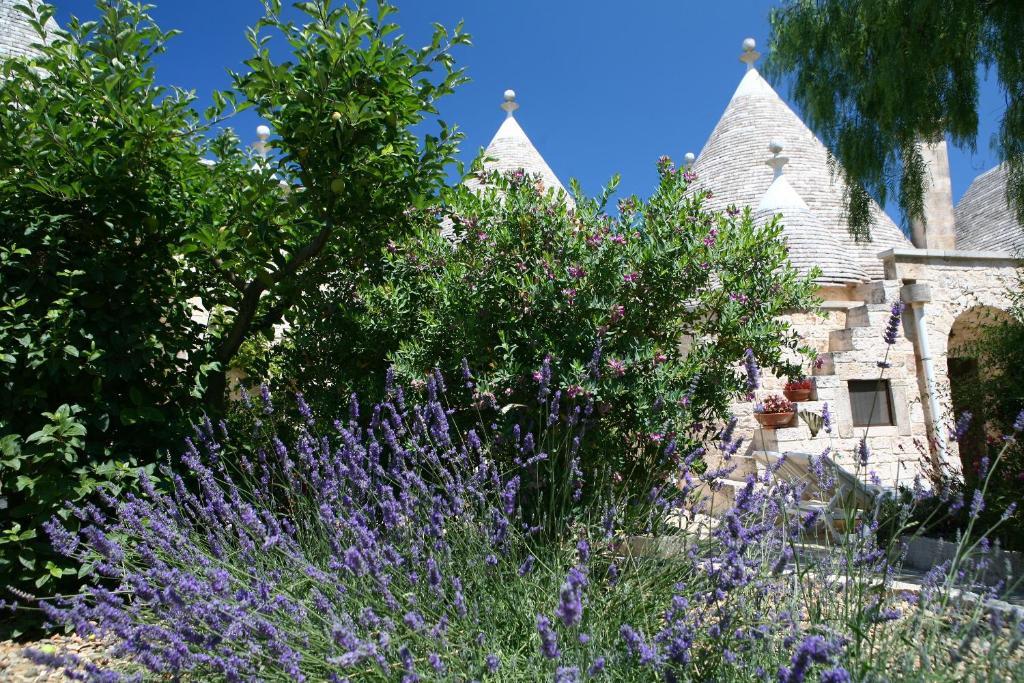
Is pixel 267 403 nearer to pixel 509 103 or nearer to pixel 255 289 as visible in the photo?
pixel 255 289

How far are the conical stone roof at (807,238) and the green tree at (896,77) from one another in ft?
12.9

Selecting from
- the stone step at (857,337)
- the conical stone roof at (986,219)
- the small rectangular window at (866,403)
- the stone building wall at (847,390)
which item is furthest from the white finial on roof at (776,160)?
the conical stone roof at (986,219)

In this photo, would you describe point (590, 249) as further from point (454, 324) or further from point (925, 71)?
point (925, 71)

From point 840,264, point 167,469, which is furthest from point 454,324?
point 840,264

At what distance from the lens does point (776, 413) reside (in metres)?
9.30

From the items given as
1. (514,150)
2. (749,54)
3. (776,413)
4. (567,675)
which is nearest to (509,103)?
(514,150)

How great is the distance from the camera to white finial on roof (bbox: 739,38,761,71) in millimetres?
15594

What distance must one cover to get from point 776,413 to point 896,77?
4.54 meters

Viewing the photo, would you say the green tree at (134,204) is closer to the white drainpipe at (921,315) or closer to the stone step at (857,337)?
the stone step at (857,337)

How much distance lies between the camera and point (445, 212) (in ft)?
16.9

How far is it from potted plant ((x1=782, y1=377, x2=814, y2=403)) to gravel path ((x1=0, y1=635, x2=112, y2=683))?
876 cm

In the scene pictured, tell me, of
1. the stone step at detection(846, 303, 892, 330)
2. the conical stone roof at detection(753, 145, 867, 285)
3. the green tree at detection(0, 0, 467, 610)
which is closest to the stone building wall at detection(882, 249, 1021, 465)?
the conical stone roof at detection(753, 145, 867, 285)

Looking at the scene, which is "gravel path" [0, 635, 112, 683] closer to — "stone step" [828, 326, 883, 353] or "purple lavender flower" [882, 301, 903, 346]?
"purple lavender flower" [882, 301, 903, 346]

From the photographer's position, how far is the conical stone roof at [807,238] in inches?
444
